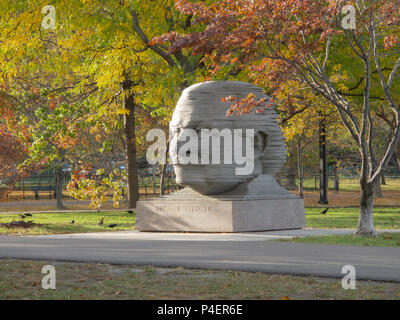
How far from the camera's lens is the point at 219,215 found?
15.2 m

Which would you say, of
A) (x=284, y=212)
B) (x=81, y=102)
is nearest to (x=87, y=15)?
(x=81, y=102)

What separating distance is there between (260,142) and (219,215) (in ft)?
7.01

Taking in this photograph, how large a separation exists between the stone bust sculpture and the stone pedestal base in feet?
1.05

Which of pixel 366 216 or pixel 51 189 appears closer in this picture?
pixel 366 216

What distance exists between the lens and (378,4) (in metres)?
14.0

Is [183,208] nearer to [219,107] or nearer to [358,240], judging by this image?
[219,107]

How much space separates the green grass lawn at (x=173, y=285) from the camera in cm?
748

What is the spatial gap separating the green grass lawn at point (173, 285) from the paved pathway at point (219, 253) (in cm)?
54

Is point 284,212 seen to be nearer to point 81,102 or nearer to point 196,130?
point 196,130

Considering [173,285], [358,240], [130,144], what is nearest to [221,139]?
[358,240]

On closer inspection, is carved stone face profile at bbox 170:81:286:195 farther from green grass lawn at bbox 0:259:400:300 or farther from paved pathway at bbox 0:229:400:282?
green grass lawn at bbox 0:259:400:300

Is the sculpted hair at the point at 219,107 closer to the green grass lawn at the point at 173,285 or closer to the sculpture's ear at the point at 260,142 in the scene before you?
the sculpture's ear at the point at 260,142

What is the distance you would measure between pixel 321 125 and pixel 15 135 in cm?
1430

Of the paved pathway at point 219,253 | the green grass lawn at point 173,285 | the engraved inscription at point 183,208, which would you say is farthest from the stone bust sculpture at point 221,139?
the green grass lawn at point 173,285
